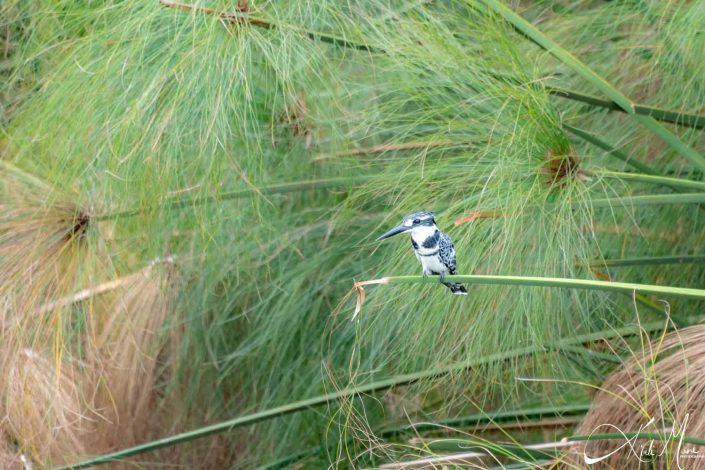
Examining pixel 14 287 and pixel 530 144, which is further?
pixel 14 287

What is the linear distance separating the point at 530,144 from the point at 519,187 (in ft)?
0.22

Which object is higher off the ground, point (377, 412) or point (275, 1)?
point (275, 1)

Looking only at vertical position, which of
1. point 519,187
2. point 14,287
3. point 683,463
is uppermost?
point 519,187

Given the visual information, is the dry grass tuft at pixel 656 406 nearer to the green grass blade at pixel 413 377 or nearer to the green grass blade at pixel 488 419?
the green grass blade at pixel 413 377


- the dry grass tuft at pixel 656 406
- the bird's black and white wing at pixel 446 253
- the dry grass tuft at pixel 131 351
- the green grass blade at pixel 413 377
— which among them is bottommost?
the dry grass tuft at pixel 131 351

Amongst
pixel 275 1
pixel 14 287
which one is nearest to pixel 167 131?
pixel 275 1

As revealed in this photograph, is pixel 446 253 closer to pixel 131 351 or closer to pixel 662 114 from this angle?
→ pixel 662 114

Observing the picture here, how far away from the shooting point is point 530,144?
1395 mm

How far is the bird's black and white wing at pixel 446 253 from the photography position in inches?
49.3

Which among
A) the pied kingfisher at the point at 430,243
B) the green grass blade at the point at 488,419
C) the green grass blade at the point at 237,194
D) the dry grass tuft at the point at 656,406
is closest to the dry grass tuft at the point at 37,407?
the green grass blade at the point at 237,194

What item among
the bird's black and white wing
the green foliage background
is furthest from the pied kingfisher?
the green foliage background

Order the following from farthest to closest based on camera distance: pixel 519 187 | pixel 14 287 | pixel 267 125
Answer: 1. pixel 267 125
2. pixel 14 287
3. pixel 519 187

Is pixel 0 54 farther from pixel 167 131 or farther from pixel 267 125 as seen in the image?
pixel 167 131

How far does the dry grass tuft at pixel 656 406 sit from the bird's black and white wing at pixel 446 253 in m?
0.25
